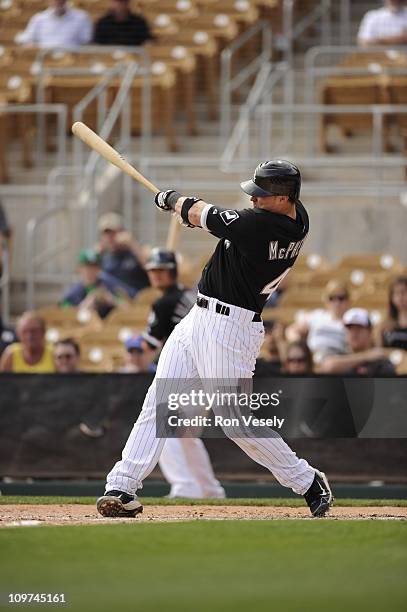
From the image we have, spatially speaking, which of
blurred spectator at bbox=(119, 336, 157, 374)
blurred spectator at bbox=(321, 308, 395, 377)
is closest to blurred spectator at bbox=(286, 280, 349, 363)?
blurred spectator at bbox=(321, 308, 395, 377)

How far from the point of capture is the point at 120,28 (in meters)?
16.8

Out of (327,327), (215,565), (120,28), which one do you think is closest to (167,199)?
(215,565)

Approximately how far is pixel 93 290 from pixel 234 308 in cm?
638

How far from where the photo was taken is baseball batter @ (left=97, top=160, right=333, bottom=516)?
26.1ft

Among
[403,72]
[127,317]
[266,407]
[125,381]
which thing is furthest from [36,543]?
[403,72]

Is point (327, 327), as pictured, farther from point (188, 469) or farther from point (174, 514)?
point (174, 514)

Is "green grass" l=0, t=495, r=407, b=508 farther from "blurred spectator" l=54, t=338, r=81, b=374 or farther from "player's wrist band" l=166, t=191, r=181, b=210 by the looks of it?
"blurred spectator" l=54, t=338, r=81, b=374

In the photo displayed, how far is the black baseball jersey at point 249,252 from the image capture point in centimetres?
786

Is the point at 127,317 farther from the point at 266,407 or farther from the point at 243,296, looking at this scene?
the point at 243,296

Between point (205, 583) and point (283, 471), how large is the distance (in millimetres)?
1905

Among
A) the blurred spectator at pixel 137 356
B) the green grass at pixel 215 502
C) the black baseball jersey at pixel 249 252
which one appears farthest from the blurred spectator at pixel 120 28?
the black baseball jersey at pixel 249 252

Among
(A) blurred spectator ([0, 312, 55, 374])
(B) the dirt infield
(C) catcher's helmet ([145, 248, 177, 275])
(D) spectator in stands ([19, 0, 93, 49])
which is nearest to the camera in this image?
(B) the dirt infield

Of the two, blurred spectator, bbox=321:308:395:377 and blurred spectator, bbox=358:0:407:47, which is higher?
blurred spectator, bbox=358:0:407:47

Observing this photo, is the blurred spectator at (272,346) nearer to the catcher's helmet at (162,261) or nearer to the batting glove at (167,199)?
the catcher's helmet at (162,261)
